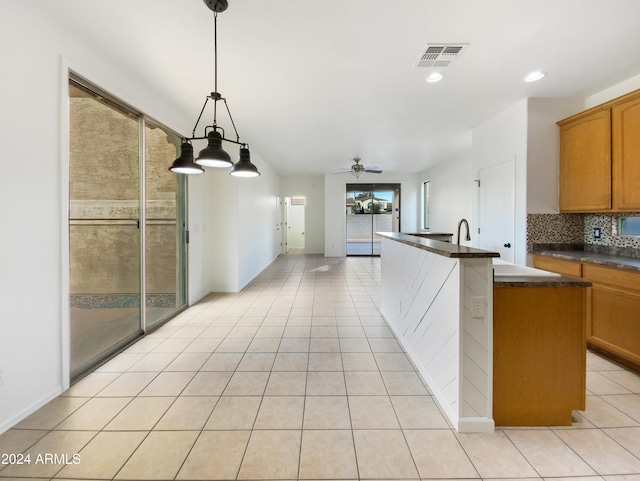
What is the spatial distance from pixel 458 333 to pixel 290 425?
Result: 3.87 feet

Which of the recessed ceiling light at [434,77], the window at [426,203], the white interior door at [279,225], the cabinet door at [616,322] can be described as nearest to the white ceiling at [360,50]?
the recessed ceiling light at [434,77]

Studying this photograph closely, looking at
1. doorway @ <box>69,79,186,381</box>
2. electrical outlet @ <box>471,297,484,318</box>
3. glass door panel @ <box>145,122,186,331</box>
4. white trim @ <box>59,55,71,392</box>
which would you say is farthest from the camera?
A: glass door panel @ <box>145,122,186,331</box>

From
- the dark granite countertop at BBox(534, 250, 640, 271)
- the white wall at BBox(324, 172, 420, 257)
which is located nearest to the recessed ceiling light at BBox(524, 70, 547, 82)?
the dark granite countertop at BBox(534, 250, 640, 271)

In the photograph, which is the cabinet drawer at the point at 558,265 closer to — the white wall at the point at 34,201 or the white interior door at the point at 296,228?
the white wall at the point at 34,201

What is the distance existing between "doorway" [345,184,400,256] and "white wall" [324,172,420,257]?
0.80 feet

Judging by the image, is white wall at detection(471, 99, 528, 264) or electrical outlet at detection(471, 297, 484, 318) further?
white wall at detection(471, 99, 528, 264)

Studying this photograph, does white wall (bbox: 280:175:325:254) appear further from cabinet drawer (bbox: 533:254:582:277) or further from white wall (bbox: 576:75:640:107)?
white wall (bbox: 576:75:640:107)

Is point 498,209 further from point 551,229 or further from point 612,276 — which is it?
point 612,276

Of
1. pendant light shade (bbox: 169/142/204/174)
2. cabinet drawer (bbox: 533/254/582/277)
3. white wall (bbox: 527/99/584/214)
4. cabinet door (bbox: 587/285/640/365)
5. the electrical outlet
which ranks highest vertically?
white wall (bbox: 527/99/584/214)

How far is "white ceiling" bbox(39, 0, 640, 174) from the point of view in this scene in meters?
1.93

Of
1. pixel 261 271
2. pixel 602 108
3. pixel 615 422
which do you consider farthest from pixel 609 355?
pixel 261 271

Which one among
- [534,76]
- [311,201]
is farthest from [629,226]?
[311,201]

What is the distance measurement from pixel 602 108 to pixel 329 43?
2.86 meters

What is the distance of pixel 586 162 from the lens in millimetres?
3020
